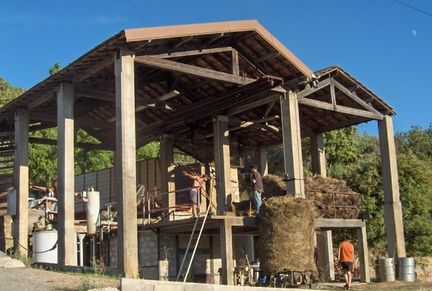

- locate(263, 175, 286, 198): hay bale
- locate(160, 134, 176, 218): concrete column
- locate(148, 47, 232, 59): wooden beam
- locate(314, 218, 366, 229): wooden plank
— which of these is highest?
locate(148, 47, 232, 59): wooden beam

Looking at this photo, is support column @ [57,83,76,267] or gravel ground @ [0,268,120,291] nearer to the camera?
gravel ground @ [0,268,120,291]

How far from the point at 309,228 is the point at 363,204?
1183cm

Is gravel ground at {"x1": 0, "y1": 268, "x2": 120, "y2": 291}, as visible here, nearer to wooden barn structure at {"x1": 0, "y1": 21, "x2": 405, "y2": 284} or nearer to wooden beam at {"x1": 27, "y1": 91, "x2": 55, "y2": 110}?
wooden barn structure at {"x1": 0, "y1": 21, "x2": 405, "y2": 284}

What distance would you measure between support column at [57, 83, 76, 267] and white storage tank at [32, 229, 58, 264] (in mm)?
1377

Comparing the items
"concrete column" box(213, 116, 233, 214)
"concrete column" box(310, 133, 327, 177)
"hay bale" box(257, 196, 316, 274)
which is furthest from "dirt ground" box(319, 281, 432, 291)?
"concrete column" box(310, 133, 327, 177)

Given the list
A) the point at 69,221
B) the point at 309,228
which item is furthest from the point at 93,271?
the point at 309,228

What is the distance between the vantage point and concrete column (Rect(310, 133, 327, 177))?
24547 mm

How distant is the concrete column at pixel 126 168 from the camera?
14.3m

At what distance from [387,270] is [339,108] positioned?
569cm

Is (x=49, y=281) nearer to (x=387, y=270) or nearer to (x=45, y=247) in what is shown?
(x=45, y=247)

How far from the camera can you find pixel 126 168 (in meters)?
14.9

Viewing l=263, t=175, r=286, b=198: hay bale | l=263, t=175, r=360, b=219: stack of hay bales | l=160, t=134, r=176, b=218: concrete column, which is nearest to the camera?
l=263, t=175, r=360, b=219: stack of hay bales

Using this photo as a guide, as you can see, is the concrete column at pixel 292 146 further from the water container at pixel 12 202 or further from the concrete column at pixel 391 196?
the water container at pixel 12 202

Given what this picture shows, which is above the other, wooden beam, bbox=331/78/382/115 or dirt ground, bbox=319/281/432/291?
wooden beam, bbox=331/78/382/115
